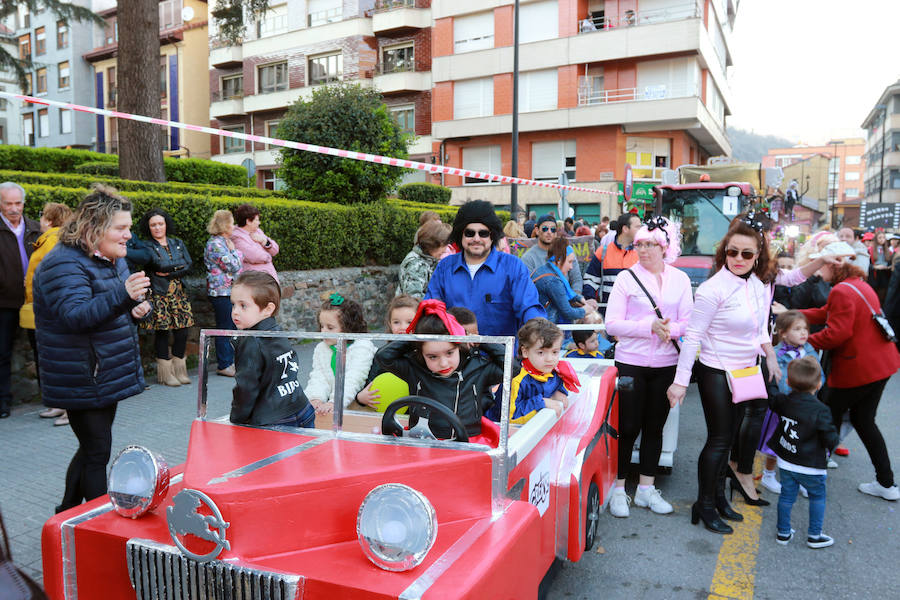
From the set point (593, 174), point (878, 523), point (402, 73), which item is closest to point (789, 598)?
point (878, 523)

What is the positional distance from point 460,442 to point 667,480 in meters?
3.22

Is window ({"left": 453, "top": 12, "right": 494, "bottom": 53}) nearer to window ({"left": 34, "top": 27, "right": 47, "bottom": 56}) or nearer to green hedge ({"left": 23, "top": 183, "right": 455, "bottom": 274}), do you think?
green hedge ({"left": 23, "top": 183, "right": 455, "bottom": 274})

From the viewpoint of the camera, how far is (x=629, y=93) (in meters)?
30.8

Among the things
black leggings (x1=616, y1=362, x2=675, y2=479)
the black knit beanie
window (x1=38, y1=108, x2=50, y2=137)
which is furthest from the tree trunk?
window (x1=38, y1=108, x2=50, y2=137)

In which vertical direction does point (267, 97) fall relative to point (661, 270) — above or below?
above

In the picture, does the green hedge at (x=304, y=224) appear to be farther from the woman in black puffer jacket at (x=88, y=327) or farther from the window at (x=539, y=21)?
the window at (x=539, y=21)

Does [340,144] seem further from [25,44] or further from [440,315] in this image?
[25,44]

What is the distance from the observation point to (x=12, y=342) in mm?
6152

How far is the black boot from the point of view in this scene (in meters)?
4.07

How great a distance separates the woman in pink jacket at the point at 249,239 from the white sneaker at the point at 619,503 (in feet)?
16.4

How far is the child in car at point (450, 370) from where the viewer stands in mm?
2771

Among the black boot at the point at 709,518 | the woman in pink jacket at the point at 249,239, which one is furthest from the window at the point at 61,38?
the black boot at the point at 709,518

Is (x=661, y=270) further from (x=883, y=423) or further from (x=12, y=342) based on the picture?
(x=12, y=342)

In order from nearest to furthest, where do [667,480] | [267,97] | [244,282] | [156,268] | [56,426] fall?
[244,282]
[667,480]
[56,426]
[156,268]
[267,97]
